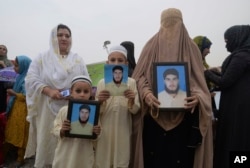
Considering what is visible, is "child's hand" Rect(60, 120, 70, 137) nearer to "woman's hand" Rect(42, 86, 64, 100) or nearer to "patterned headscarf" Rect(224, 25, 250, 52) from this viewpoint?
"woman's hand" Rect(42, 86, 64, 100)

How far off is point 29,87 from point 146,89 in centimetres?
129

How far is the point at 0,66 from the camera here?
527 cm

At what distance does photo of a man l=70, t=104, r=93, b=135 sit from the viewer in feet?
7.77

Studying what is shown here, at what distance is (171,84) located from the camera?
8.22 ft

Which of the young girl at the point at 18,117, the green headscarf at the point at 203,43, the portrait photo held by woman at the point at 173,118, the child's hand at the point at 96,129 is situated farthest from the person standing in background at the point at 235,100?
the young girl at the point at 18,117

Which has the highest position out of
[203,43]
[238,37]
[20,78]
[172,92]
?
[203,43]

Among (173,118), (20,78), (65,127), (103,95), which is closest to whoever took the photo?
(65,127)

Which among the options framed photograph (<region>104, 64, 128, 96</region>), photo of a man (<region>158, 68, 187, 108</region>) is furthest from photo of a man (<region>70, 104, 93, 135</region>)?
photo of a man (<region>158, 68, 187, 108</region>)

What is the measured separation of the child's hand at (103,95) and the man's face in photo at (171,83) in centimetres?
51

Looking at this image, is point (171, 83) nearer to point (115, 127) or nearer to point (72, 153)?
point (115, 127)

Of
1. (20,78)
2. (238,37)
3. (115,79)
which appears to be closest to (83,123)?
(115,79)

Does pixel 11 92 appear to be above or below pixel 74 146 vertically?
above

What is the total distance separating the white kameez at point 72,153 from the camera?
2416mm

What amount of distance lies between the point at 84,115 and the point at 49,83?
2.82 feet
